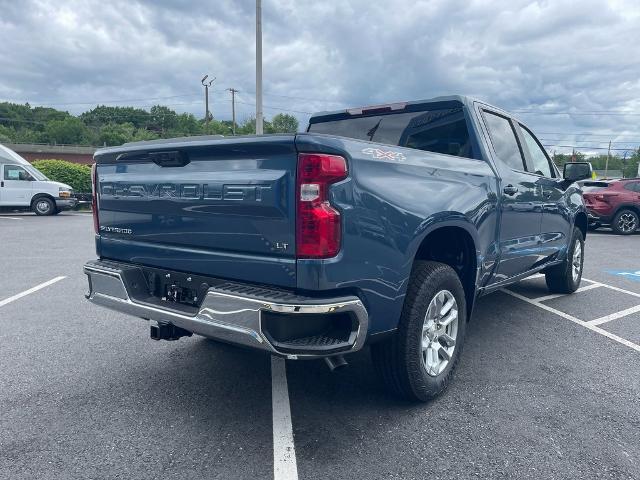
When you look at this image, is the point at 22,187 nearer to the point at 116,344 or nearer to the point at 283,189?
the point at 116,344

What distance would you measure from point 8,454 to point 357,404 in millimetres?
1926

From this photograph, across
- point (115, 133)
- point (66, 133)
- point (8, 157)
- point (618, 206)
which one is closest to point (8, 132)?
point (66, 133)

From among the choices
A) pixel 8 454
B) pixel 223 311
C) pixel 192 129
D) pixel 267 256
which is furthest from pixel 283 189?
pixel 192 129

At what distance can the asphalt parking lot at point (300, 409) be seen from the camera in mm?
2490

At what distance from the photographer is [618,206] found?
43.9 ft

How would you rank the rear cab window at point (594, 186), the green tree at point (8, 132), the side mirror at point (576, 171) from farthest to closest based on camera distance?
the green tree at point (8, 132), the rear cab window at point (594, 186), the side mirror at point (576, 171)

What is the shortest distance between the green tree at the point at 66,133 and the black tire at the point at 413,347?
88.7 m

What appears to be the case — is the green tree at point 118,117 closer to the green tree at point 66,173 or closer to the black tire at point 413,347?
the green tree at point 66,173

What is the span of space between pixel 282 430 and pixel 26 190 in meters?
17.2

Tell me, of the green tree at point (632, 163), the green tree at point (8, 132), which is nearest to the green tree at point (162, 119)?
the green tree at point (8, 132)

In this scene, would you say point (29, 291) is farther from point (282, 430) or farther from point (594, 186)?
point (594, 186)

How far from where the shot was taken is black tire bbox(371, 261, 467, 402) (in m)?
2.88

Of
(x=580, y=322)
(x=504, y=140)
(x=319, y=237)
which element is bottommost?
(x=580, y=322)

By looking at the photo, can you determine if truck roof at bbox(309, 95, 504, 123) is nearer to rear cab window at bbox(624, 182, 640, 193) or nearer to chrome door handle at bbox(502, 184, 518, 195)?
chrome door handle at bbox(502, 184, 518, 195)
